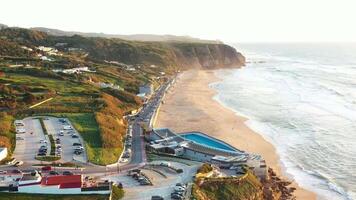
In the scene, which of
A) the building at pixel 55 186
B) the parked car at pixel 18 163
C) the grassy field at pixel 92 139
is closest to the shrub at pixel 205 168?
the grassy field at pixel 92 139

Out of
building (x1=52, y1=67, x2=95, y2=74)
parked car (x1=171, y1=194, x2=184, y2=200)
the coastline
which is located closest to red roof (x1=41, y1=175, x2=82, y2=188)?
parked car (x1=171, y1=194, x2=184, y2=200)

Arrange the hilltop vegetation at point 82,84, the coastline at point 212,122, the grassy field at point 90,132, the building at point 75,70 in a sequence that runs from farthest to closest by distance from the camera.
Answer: the building at point 75,70
the coastline at point 212,122
the hilltop vegetation at point 82,84
the grassy field at point 90,132

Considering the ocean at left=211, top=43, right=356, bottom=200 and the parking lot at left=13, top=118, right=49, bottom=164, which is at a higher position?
the parking lot at left=13, top=118, right=49, bottom=164

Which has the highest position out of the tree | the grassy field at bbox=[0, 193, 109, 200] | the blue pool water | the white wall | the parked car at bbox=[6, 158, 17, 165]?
the tree

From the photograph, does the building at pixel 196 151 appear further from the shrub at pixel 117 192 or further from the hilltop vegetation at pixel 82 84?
the shrub at pixel 117 192

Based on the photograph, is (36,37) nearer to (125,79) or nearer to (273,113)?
(125,79)

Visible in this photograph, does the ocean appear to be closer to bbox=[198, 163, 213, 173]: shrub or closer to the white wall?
bbox=[198, 163, 213, 173]: shrub

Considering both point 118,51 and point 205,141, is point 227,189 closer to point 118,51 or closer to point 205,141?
point 205,141
